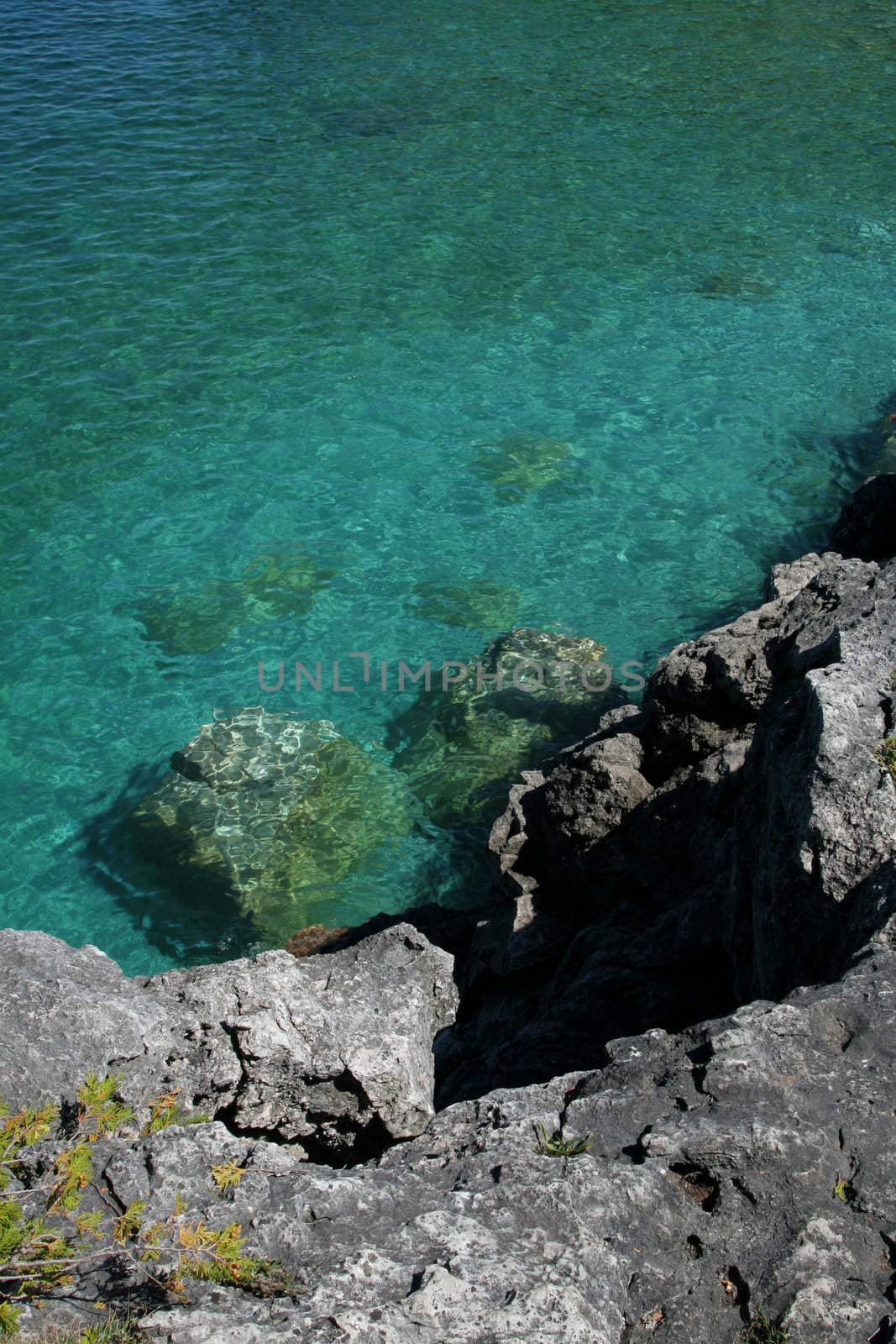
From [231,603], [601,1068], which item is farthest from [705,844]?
[231,603]

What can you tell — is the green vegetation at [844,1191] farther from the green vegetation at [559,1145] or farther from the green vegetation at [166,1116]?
the green vegetation at [166,1116]

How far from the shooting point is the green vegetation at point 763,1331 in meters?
4.41

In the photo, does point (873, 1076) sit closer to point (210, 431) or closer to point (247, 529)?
point (247, 529)

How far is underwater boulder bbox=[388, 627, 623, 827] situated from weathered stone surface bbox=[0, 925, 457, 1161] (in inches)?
249

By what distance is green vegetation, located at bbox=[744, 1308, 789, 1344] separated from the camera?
14.5 ft

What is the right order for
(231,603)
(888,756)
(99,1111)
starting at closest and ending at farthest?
(99,1111), (888,756), (231,603)

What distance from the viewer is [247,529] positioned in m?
18.0

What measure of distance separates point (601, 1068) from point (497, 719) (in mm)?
8720

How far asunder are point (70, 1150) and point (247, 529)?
13855 millimetres

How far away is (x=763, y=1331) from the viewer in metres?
4.45

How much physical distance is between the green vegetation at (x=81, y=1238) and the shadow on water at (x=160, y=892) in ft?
23.9

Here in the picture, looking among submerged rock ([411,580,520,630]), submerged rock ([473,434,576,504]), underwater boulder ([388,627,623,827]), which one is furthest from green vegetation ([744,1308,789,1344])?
submerged rock ([473,434,576,504])

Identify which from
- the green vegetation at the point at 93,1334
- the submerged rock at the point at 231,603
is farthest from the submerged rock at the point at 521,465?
the green vegetation at the point at 93,1334

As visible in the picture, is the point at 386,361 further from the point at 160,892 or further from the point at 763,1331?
the point at 763,1331
